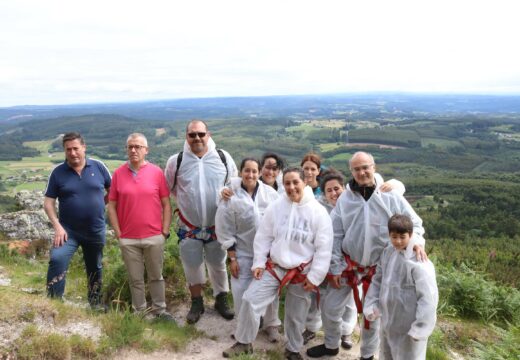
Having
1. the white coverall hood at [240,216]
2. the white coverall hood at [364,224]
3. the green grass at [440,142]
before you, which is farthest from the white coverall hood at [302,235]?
the green grass at [440,142]

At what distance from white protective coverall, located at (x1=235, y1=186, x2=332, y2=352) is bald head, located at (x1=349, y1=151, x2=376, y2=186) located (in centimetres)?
49

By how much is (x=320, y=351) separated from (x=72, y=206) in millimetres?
3153

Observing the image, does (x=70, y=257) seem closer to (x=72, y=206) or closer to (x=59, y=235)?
(x=59, y=235)

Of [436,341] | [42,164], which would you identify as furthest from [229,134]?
[436,341]

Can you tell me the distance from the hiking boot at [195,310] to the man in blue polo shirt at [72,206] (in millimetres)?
1447

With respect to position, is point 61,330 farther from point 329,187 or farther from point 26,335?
point 329,187

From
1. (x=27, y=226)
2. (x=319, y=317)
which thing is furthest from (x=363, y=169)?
(x=27, y=226)

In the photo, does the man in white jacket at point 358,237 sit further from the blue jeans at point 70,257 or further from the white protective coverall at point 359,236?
the blue jeans at point 70,257

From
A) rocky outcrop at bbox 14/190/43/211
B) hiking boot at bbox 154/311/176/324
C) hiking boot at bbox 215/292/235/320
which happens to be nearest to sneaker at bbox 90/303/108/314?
hiking boot at bbox 154/311/176/324

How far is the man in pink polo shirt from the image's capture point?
4391 mm

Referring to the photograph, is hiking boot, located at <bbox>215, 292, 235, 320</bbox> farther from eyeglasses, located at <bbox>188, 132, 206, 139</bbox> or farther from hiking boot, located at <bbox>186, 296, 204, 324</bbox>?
eyeglasses, located at <bbox>188, 132, 206, 139</bbox>

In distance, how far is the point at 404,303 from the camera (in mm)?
3545

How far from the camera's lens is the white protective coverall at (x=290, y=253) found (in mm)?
4004

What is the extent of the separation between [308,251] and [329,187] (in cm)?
89
